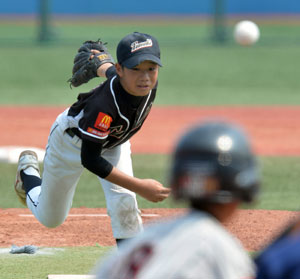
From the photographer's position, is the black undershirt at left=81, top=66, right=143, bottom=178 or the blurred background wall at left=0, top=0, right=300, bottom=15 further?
the blurred background wall at left=0, top=0, right=300, bottom=15

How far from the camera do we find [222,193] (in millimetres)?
2271

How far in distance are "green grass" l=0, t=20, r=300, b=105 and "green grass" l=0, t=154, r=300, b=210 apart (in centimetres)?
650

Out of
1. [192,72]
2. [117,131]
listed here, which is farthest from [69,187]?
[192,72]

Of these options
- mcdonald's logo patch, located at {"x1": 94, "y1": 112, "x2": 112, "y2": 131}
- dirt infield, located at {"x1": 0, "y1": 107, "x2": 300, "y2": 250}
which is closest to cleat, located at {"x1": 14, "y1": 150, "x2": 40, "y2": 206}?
dirt infield, located at {"x1": 0, "y1": 107, "x2": 300, "y2": 250}

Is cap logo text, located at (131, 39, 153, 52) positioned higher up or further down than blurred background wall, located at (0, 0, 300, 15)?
higher up

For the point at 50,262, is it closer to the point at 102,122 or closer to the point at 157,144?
the point at 102,122

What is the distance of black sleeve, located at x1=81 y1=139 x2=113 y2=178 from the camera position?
4.59m

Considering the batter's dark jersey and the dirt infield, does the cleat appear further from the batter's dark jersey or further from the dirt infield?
the batter's dark jersey

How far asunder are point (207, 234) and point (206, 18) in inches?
1159

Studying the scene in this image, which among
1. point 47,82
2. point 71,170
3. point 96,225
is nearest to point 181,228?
point 71,170

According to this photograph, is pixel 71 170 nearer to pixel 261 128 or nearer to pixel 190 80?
pixel 261 128

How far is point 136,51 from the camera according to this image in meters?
4.71

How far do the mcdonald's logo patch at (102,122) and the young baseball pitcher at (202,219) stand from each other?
2373mm

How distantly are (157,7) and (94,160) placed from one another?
2647cm
